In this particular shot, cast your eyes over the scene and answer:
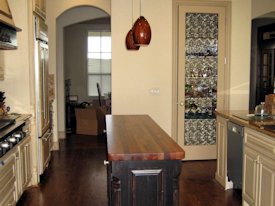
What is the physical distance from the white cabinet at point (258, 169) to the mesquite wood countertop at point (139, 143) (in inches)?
35.1

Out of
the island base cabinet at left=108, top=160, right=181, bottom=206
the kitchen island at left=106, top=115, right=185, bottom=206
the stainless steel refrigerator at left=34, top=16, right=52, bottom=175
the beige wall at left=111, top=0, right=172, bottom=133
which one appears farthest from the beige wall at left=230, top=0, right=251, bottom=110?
the island base cabinet at left=108, top=160, right=181, bottom=206

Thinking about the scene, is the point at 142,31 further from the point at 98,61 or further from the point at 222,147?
the point at 98,61

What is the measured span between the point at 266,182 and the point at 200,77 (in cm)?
291

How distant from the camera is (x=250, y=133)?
3.51 meters

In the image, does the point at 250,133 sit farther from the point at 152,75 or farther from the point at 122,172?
the point at 152,75

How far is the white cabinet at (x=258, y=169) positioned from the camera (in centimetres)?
305

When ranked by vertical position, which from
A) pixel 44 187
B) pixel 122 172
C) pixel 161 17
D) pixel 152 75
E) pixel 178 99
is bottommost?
pixel 44 187

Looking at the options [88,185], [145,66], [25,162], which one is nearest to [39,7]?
[145,66]

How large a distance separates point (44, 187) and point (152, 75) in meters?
2.37

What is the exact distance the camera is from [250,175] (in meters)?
3.52

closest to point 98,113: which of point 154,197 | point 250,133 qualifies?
point 250,133

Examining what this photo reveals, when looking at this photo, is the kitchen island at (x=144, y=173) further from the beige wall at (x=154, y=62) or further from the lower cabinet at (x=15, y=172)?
the beige wall at (x=154, y=62)

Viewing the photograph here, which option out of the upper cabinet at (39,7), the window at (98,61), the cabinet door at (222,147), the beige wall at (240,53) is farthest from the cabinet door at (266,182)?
the window at (98,61)

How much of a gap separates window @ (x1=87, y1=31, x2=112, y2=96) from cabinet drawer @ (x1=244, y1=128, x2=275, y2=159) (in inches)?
308
